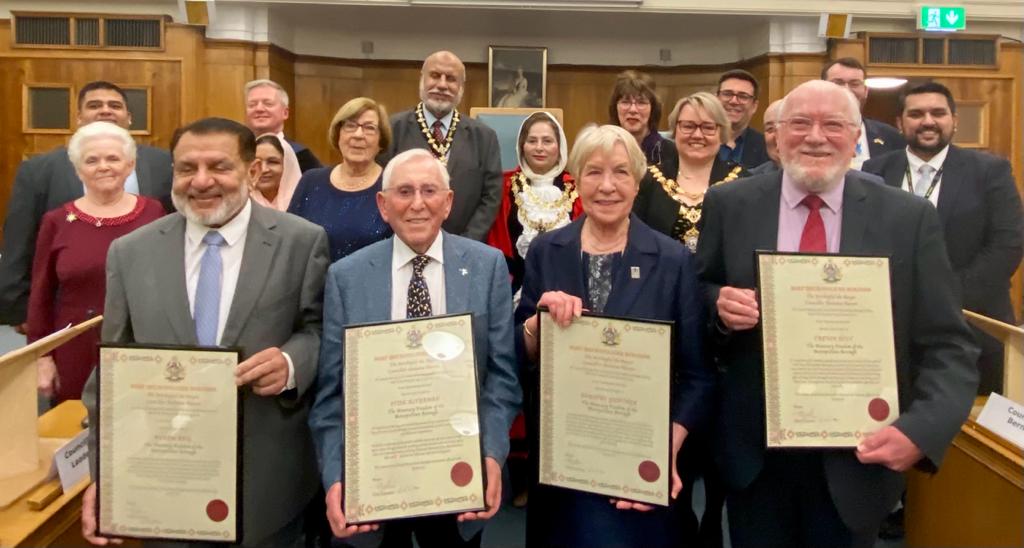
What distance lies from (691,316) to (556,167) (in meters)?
1.66

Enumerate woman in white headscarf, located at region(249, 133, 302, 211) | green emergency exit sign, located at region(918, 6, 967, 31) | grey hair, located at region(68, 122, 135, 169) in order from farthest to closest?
green emergency exit sign, located at region(918, 6, 967, 31) < woman in white headscarf, located at region(249, 133, 302, 211) < grey hair, located at region(68, 122, 135, 169)

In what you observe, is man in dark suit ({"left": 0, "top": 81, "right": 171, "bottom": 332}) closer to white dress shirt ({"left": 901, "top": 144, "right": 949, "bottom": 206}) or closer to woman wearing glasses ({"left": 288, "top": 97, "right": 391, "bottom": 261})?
woman wearing glasses ({"left": 288, "top": 97, "right": 391, "bottom": 261})

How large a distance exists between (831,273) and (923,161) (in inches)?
79.9

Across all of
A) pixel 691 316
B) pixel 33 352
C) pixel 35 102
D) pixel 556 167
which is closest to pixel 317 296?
pixel 33 352

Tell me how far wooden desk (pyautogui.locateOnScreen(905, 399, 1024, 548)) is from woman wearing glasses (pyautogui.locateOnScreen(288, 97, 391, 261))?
1979mm

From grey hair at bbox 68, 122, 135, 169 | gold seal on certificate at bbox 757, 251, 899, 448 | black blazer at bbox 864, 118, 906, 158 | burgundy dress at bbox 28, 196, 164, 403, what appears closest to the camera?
gold seal on certificate at bbox 757, 251, 899, 448

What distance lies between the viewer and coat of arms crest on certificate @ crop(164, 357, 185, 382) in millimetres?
1724

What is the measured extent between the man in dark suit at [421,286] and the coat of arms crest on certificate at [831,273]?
0.73m

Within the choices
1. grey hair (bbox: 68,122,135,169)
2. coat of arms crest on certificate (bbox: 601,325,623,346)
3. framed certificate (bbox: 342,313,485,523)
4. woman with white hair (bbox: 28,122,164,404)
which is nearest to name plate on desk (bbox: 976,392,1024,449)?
coat of arms crest on certificate (bbox: 601,325,623,346)

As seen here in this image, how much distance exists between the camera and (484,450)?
182 centimetres

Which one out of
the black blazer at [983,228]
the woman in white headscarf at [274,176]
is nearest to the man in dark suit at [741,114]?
the black blazer at [983,228]

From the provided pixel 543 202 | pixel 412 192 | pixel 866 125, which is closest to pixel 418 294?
pixel 412 192

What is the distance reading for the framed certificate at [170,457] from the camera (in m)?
1.73

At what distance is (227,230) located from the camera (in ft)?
6.38
